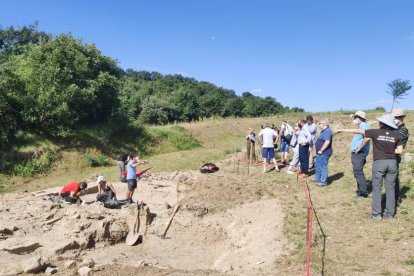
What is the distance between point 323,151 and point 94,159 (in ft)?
48.1

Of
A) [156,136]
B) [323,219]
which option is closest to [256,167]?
[323,219]

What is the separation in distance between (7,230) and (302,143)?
8.70 metres

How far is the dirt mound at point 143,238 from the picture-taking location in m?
8.24

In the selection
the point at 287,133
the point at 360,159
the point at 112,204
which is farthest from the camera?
the point at 287,133

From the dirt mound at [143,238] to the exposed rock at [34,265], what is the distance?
0.7 inches

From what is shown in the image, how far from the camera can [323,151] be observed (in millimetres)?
11805

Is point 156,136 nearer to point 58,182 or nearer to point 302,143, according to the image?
point 58,182

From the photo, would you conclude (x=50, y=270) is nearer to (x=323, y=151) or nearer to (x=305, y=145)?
(x=323, y=151)

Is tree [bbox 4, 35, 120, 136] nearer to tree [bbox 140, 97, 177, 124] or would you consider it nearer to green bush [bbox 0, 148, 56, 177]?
green bush [bbox 0, 148, 56, 177]

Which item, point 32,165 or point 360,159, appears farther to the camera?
point 32,165

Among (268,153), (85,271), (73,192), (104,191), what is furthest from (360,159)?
(73,192)

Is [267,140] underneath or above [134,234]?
above

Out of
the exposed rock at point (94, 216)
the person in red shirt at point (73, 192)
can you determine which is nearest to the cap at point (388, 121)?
the exposed rock at point (94, 216)

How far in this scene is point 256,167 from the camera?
16953mm
